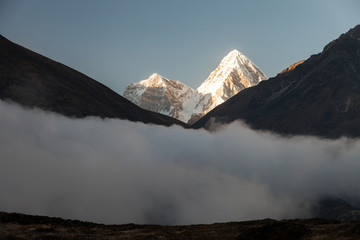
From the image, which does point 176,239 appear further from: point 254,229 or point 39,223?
point 39,223

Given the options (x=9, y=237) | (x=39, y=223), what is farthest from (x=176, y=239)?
(x=39, y=223)

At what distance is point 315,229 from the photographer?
6028cm

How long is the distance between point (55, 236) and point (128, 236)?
11057mm

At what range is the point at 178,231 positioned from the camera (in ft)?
224

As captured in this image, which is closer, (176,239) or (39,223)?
(176,239)

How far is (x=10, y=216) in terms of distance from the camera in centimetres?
7669

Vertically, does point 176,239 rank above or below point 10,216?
below

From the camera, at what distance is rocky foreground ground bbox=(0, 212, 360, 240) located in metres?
55.4

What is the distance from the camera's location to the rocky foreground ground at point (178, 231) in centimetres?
5542

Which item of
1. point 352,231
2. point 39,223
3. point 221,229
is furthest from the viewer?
point 39,223

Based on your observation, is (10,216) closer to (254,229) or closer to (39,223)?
(39,223)

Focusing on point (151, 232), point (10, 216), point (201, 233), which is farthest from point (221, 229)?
point (10, 216)

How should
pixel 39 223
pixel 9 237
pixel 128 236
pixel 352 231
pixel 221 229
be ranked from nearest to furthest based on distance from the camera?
1. pixel 352 231
2. pixel 9 237
3. pixel 128 236
4. pixel 221 229
5. pixel 39 223

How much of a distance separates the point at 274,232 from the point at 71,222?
133 ft
